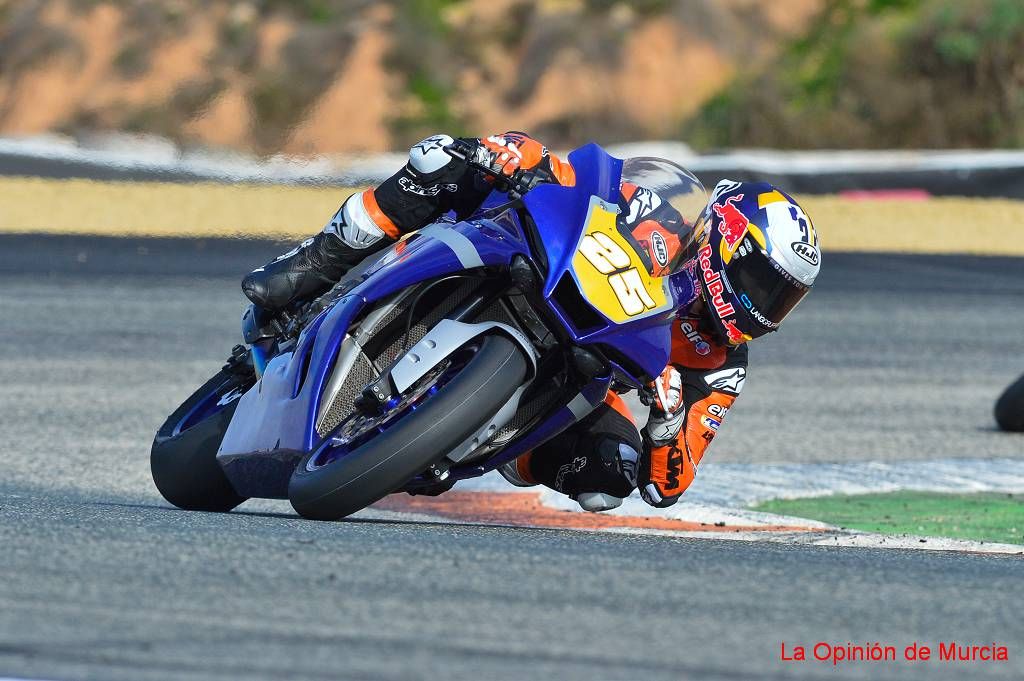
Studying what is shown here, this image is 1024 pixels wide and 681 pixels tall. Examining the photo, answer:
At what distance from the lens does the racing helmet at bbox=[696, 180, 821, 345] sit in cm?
554

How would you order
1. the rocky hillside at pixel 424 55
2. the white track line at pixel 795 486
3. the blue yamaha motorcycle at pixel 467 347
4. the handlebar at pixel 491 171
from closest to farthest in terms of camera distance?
the blue yamaha motorcycle at pixel 467 347 < the handlebar at pixel 491 171 < the white track line at pixel 795 486 < the rocky hillside at pixel 424 55

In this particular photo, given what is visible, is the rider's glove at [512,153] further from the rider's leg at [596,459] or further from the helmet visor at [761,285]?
the rider's leg at [596,459]

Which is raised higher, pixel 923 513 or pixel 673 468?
pixel 673 468

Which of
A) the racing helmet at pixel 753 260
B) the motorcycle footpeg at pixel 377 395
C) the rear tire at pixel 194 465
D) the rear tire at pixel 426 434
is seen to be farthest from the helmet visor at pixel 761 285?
the rear tire at pixel 194 465

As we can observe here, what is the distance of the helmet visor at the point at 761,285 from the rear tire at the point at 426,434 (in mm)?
1134

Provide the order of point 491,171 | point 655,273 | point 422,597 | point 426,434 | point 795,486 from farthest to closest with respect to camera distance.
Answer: point 795,486
point 491,171
point 655,273
point 426,434
point 422,597

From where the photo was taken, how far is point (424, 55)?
27266 millimetres

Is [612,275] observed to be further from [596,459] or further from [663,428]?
[596,459]

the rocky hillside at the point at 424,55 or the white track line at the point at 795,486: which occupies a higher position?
the white track line at the point at 795,486

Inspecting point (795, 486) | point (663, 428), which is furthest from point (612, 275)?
point (795, 486)

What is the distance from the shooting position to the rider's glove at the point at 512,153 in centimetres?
521

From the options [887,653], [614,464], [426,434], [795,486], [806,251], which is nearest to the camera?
[887,653]

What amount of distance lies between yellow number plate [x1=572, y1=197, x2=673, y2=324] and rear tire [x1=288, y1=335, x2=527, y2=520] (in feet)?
0.90

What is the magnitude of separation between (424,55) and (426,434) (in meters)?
23.3
